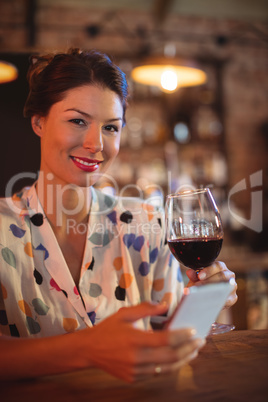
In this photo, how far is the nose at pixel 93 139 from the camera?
126 cm

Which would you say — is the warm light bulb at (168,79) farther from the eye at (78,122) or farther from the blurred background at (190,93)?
the eye at (78,122)

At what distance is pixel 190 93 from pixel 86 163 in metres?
4.32

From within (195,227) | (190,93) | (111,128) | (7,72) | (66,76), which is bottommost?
(195,227)

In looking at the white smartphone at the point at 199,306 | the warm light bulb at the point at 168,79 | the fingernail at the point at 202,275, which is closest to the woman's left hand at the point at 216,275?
the fingernail at the point at 202,275

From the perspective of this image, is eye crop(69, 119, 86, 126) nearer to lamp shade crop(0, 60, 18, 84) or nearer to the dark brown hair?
the dark brown hair

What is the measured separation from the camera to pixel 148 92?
5156 mm

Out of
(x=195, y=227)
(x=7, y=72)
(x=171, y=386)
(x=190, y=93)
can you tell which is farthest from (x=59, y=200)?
(x=190, y=93)

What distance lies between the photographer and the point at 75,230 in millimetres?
1415

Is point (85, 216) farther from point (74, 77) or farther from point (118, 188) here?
point (118, 188)

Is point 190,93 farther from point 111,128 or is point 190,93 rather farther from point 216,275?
point 216,275

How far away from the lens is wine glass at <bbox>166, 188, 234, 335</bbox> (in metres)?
1.01

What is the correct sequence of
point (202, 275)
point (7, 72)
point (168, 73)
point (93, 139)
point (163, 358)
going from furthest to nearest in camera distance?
point (168, 73)
point (7, 72)
point (93, 139)
point (202, 275)
point (163, 358)

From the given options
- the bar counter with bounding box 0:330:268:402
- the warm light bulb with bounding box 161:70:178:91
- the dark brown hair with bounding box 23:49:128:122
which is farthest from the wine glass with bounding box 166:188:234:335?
the warm light bulb with bounding box 161:70:178:91

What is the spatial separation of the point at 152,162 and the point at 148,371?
4586 millimetres
